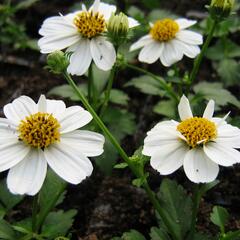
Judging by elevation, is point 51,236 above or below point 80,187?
above

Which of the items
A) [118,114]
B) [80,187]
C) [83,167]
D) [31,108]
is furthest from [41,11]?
[83,167]

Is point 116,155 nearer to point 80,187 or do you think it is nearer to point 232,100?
point 80,187

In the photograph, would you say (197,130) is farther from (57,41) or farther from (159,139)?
(57,41)

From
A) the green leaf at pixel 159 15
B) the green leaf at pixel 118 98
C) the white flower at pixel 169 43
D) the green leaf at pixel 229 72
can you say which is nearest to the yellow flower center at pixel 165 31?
the white flower at pixel 169 43

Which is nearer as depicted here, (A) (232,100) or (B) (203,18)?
(A) (232,100)

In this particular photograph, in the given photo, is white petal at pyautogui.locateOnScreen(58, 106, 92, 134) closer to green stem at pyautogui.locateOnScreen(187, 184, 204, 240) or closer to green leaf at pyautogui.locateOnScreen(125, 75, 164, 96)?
green stem at pyautogui.locateOnScreen(187, 184, 204, 240)

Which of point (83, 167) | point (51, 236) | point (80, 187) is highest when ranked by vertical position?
point (83, 167)

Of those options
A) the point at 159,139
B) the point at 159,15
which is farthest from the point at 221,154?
the point at 159,15
